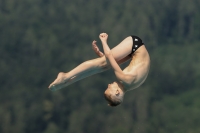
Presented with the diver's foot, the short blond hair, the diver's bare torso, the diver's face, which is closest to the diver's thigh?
the diver's bare torso

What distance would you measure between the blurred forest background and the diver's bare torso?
242ft

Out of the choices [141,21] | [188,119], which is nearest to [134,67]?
[188,119]

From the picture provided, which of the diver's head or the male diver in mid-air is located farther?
the male diver in mid-air

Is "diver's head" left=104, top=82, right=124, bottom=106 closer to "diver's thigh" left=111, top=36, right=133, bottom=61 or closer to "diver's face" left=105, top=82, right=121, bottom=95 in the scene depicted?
"diver's face" left=105, top=82, right=121, bottom=95

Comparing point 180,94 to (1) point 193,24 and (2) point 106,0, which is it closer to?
(1) point 193,24

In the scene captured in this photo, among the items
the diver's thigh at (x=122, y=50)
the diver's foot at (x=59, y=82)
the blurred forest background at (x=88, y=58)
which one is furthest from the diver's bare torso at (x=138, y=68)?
the blurred forest background at (x=88, y=58)

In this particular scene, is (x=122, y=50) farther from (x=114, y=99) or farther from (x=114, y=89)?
(x=114, y=99)

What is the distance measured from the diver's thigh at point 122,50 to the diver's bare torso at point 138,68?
0.22 m

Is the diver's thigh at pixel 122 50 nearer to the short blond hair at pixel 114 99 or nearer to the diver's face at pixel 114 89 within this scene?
the diver's face at pixel 114 89

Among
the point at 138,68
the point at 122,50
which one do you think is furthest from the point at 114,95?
the point at 122,50

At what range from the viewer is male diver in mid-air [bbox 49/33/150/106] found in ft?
39.4

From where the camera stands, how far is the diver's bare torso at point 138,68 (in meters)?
12.3

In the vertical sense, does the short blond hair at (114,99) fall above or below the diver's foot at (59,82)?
below

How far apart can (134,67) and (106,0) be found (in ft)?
458
